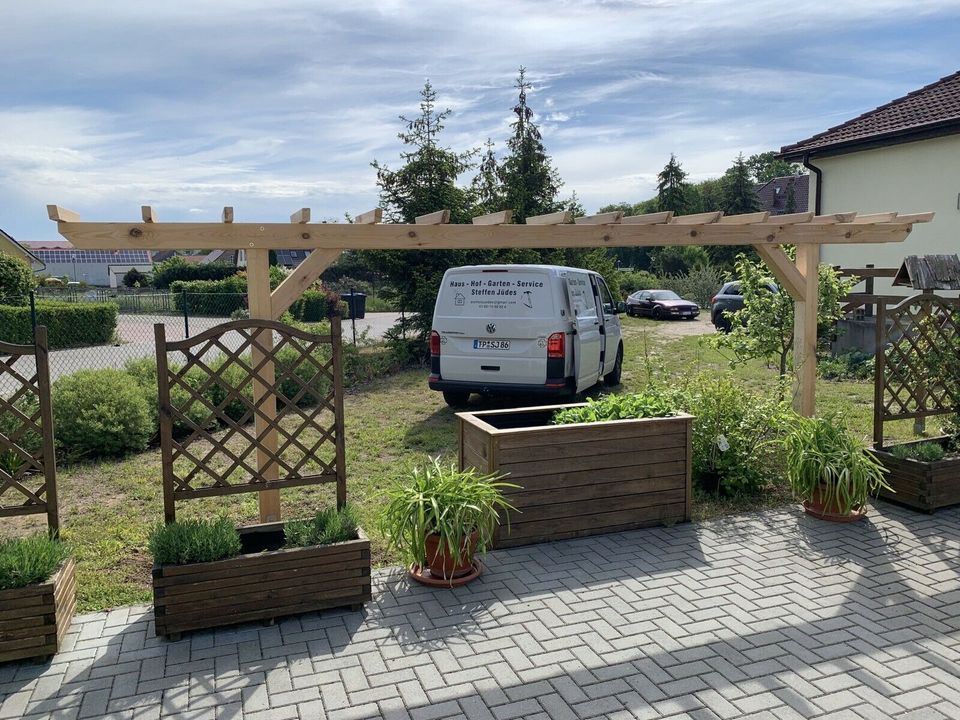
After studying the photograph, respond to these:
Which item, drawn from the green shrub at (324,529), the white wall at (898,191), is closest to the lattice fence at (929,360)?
the green shrub at (324,529)

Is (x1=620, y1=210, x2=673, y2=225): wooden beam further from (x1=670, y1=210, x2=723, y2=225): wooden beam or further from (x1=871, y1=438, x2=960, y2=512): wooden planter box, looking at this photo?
(x1=871, y1=438, x2=960, y2=512): wooden planter box

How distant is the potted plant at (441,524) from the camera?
4.56 m

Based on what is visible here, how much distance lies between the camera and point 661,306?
25266mm

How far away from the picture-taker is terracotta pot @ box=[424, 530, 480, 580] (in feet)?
15.3

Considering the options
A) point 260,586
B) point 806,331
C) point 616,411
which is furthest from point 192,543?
point 806,331

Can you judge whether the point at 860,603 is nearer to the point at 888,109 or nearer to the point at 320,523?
the point at 320,523

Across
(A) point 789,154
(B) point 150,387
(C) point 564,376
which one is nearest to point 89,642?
(B) point 150,387

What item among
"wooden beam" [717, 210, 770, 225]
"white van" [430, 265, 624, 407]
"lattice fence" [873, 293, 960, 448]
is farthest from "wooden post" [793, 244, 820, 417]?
"white van" [430, 265, 624, 407]

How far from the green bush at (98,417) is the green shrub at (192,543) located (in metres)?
3.89

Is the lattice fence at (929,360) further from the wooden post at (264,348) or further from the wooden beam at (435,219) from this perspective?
the wooden post at (264,348)

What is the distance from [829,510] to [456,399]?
5327mm

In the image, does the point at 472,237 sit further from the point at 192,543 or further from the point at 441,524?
the point at 192,543

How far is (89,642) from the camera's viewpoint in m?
4.00

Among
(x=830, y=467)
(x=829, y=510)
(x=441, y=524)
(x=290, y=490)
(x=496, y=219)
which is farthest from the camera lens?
(x=290, y=490)
